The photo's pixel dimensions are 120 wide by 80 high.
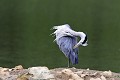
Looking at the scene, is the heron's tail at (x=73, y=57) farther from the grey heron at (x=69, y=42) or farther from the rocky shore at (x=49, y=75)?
the rocky shore at (x=49, y=75)

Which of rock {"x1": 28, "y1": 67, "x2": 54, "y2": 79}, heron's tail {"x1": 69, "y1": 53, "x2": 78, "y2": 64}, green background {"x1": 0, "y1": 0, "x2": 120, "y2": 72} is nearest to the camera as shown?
rock {"x1": 28, "y1": 67, "x2": 54, "y2": 79}

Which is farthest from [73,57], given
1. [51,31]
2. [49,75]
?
[51,31]

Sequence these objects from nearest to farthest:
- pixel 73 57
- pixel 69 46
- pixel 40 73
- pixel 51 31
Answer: pixel 40 73 → pixel 69 46 → pixel 73 57 → pixel 51 31

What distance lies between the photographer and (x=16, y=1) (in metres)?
52.3

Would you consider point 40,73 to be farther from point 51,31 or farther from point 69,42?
point 51,31

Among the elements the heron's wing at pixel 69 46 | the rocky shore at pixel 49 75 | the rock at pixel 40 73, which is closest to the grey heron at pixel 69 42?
the heron's wing at pixel 69 46

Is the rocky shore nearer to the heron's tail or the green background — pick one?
the heron's tail

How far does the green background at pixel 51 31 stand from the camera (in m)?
22.6

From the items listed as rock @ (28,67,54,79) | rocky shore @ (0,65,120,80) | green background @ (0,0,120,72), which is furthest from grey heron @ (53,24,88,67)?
green background @ (0,0,120,72)

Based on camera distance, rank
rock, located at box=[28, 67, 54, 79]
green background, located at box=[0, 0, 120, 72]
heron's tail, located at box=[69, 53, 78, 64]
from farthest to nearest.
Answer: green background, located at box=[0, 0, 120, 72]
heron's tail, located at box=[69, 53, 78, 64]
rock, located at box=[28, 67, 54, 79]

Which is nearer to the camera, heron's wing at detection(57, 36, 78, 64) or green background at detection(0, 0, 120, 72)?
heron's wing at detection(57, 36, 78, 64)

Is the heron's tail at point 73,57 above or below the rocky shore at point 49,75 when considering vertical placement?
above

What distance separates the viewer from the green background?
22641 millimetres

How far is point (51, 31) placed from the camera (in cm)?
3381
